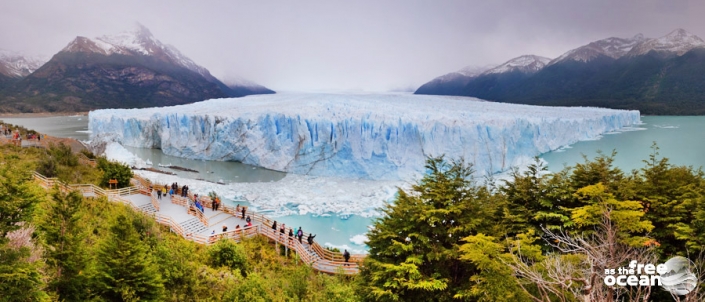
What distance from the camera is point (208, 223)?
10.6 m

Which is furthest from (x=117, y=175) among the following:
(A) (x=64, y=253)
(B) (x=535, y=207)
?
(B) (x=535, y=207)

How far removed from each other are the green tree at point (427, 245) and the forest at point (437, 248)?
0.06 feet

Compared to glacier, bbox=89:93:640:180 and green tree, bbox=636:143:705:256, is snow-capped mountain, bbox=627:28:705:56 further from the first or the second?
green tree, bbox=636:143:705:256

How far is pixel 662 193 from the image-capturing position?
6.64 meters

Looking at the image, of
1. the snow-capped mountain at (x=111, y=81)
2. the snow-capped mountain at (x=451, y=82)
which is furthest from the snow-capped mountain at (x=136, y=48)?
the snow-capped mountain at (x=451, y=82)

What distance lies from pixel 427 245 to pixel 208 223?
7.32 m

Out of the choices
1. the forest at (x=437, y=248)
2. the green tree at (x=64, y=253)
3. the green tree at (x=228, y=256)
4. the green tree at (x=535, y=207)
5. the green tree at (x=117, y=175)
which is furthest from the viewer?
the green tree at (x=117, y=175)

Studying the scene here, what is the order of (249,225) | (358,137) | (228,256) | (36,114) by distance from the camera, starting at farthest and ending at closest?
(36,114) → (358,137) → (249,225) → (228,256)

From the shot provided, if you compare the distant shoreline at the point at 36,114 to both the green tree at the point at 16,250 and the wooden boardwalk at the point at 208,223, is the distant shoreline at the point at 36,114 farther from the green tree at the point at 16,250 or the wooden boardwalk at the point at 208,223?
the green tree at the point at 16,250

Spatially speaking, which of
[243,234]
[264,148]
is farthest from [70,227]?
[264,148]

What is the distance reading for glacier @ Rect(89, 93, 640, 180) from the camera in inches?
741

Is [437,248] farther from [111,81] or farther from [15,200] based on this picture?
[111,81]

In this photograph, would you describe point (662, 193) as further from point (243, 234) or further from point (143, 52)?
point (143, 52)

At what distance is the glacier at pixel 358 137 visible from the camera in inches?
741
